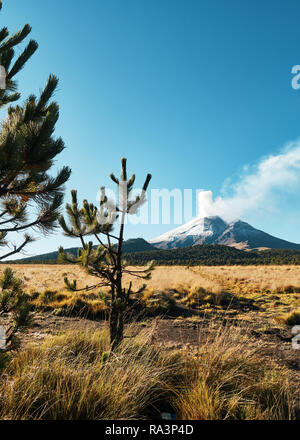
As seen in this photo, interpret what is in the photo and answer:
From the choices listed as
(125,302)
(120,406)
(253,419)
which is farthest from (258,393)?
(125,302)

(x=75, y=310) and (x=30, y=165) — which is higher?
(x=30, y=165)

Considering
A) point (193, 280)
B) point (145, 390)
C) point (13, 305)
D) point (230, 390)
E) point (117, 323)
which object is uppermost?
point (13, 305)

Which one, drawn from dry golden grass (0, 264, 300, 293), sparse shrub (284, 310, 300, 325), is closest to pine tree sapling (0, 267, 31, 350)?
dry golden grass (0, 264, 300, 293)

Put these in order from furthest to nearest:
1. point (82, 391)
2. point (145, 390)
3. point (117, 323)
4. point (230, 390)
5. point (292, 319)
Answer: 1. point (292, 319)
2. point (117, 323)
3. point (230, 390)
4. point (145, 390)
5. point (82, 391)

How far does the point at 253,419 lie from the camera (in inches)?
94.9

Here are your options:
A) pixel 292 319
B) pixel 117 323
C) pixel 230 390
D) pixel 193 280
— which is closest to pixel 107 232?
pixel 117 323

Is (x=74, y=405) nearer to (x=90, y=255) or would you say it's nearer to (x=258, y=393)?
(x=90, y=255)

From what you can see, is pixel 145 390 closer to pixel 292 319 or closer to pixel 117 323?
pixel 117 323

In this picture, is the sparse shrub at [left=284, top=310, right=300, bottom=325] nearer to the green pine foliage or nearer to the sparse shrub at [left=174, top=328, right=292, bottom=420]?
the sparse shrub at [left=174, top=328, right=292, bottom=420]

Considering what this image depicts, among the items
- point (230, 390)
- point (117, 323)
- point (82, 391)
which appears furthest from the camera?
point (117, 323)

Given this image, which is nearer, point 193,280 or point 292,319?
point 292,319

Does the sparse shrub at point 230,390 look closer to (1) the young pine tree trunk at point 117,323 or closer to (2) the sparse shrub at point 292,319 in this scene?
(1) the young pine tree trunk at point 117,323
